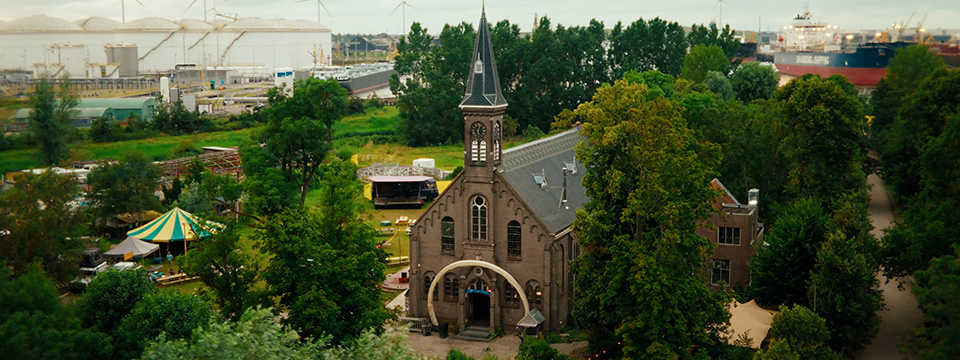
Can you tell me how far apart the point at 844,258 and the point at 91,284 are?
35903mm

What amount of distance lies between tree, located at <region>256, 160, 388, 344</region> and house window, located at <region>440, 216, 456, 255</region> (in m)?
4.71

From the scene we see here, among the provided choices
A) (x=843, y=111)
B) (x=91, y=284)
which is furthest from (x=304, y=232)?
(x=843, y=111)

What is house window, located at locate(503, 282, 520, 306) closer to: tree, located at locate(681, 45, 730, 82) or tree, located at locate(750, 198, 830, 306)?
tree, located at locate(750, 198, 830, 306)

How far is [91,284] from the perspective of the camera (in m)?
39.6

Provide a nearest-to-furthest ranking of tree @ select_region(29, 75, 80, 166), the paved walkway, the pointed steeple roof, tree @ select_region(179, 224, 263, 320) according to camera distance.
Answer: tree @ select_region(179, 224, 263, 320), the paved walkway, the pointed steeple roof, tree @ select_region(29, 75, 80, 166)

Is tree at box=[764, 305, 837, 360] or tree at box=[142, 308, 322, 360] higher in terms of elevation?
tree at box=[142, 308, 322, 360]

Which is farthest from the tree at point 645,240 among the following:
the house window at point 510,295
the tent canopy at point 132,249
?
the tent canopy at point 132,249

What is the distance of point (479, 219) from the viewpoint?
160 ft

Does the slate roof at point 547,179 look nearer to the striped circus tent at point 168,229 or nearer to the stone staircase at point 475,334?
the stone staircase at point 475,334

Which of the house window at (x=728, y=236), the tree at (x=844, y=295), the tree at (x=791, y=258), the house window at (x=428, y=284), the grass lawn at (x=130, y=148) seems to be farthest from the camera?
the house window at (x=728, y=236)

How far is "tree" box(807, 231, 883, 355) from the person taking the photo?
44.6 meters

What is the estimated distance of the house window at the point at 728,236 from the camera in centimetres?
5588

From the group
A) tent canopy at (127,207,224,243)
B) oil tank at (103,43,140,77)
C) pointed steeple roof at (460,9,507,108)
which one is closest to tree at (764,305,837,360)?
pointed steeple roof at (460,9,507,108)

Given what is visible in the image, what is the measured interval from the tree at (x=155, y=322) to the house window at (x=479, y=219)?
1550cm
